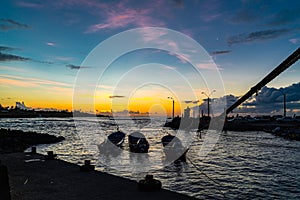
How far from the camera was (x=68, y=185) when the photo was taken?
50.6 feet

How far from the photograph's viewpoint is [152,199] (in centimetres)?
1290

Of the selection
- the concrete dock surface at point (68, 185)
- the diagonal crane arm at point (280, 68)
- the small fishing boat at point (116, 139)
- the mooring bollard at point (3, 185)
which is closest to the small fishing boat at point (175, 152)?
the small fishing boat at point (116, 139)

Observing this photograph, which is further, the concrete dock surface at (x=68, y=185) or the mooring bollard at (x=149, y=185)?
the mooring bollard at (x=149, y=185)

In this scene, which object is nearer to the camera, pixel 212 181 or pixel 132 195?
pixel 132 195

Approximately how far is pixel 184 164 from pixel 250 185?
38.3 feet

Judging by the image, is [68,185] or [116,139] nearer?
[68,185]

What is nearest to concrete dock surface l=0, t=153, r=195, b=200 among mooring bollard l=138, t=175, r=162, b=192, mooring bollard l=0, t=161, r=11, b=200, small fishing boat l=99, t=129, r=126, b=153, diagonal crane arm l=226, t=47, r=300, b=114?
mooring bollard l=138, t=175, r=162, b=192

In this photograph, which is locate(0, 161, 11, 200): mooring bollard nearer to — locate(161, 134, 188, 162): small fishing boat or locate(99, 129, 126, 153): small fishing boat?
locate(161, 134, 188, 162): small fishing boat

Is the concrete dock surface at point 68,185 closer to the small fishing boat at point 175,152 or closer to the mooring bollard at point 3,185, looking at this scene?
the mooring bollard at point 3,185

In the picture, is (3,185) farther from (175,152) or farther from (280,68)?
(175,152)

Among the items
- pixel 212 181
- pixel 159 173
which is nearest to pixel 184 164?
pixel 159 173

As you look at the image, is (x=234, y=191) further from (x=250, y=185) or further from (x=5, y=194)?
(x=5, y=194)

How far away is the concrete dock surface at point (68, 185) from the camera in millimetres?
13383

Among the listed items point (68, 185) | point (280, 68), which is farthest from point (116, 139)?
point (280, 68)
